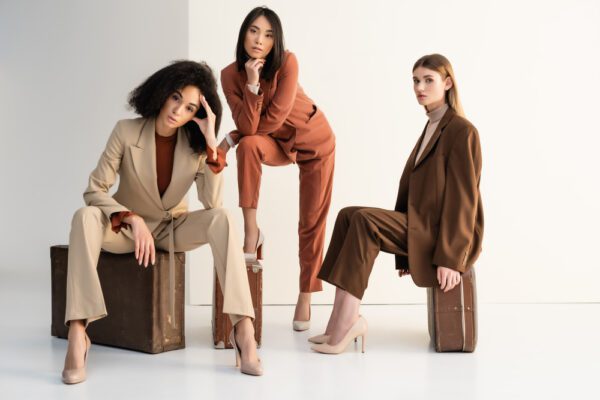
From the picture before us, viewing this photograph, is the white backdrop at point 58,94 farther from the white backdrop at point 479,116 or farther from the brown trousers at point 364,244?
the brown trousers at point 364,244

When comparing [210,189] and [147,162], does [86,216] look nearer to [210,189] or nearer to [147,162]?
[147,162]

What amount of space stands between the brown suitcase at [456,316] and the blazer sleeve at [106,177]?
1.55 m

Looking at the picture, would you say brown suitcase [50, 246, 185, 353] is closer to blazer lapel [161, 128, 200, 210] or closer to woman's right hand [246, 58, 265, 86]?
blazer lapel [161, 128, 200, 210]

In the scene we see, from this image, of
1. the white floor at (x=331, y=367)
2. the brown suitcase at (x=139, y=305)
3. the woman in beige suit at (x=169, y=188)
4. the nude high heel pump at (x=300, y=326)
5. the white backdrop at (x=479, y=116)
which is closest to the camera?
the white floor at (x=331, y=367)

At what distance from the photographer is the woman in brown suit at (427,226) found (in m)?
3.55

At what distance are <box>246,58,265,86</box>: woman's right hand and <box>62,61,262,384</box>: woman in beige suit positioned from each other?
0.38 metres

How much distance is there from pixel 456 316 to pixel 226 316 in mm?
1106

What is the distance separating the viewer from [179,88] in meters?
3.46

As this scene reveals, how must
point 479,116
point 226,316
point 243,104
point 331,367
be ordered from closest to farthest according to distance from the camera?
point 331,367, point 226,316, point 243,104, point 479,116

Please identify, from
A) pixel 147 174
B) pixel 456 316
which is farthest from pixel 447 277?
pixel 147 174

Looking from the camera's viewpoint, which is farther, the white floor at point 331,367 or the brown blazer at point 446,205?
the brown blazer at point 446,205

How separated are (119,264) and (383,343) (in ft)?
4.52

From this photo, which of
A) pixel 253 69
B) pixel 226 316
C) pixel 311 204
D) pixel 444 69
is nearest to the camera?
pixel 226 316

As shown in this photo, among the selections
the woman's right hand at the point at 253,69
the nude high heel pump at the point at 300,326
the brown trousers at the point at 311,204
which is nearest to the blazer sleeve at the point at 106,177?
the woman's right hand at the point at 253,69
